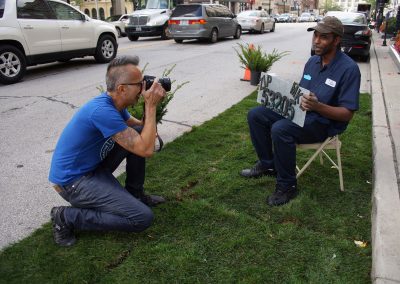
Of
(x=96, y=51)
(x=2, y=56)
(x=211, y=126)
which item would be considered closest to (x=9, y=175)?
(x=211, y=126)

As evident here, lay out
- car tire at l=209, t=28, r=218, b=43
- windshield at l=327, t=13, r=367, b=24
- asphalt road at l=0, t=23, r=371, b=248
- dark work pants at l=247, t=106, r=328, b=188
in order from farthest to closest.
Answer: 1. car tire at l=209, t=28, r=218, b=43
2. windshield at l=327, t=13, r=367, b=24
3. asphalt road at l=0, t=23, r=371, b=248
4. dark work pants at l=247, t=106, r=328, b=188

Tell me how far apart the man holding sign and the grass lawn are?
0.94 feet

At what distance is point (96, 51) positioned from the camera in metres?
10.7

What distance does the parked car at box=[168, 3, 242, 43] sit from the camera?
1585 centimetres

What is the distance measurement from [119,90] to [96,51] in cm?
866

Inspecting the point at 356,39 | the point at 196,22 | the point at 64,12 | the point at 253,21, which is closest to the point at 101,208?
the point at 64,12

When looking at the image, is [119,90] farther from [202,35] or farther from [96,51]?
[202,35]

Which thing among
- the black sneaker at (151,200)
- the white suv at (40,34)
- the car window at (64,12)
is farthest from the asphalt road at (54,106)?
the car window at (64,12)

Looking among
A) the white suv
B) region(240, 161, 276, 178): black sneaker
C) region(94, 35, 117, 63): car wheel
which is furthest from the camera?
region(94, 35, 117, 63): car wheel

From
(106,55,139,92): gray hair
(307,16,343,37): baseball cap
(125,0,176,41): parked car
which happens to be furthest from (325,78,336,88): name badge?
(125,0,176,41): parked car

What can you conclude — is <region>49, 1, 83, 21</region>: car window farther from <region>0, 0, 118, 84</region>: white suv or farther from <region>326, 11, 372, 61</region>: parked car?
<region>326, 11, 372, 61</region>: parked car

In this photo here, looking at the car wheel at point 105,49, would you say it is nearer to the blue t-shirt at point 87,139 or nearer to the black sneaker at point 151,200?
the black sneaker at point 151,200

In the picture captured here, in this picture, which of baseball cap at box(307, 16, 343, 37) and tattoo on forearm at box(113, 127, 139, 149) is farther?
baseball cap at box(307, 16, 343, 37)

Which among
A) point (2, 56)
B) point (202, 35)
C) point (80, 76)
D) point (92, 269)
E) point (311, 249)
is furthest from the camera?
point (202, 35)
